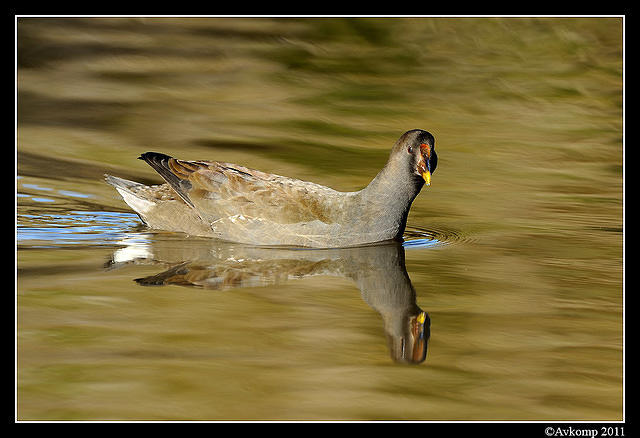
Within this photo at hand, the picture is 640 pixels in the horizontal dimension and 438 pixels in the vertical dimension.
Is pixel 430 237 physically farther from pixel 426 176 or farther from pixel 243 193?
pixel 243 193

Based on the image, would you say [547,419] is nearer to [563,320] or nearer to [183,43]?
[563,320]

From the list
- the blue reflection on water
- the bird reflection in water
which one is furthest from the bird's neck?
the blue reflection on water

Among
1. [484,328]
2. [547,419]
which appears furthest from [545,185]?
[547,419]

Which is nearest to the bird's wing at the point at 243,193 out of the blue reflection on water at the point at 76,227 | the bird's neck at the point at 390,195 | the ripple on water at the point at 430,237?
the bird's neck at the point at 390,195

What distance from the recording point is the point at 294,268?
7.69m

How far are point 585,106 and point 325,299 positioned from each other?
7524mm

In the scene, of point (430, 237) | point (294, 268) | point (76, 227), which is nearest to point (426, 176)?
point (430, 237)

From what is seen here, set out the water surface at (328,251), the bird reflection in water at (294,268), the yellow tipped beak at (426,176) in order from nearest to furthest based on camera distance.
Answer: the water surface at (328,251) < the bird reflection in water at (294,268) < the yellow tipped beak at (426,176)

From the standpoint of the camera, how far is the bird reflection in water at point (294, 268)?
648cm

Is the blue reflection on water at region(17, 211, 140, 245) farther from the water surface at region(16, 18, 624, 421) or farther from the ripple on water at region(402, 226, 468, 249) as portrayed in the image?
the ripple on water at region(402, 226, 468, 249)

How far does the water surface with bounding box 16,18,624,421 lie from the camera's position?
5.50m

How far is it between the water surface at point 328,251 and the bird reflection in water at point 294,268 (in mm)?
31

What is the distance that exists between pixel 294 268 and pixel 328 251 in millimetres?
648

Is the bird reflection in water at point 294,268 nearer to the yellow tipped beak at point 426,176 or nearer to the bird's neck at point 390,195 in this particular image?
the bird's neck at point 390,195
